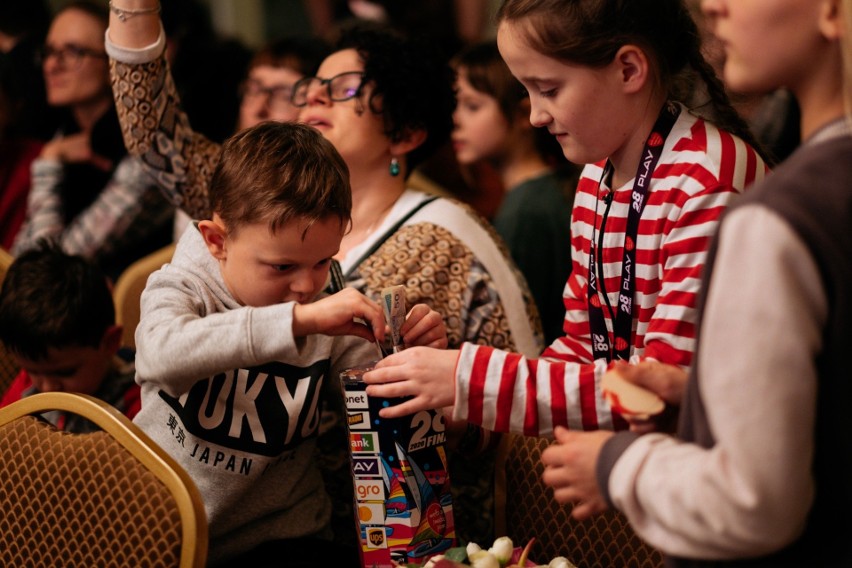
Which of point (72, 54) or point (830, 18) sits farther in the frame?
point (72, 54)

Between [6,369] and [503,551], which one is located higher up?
[503,551]

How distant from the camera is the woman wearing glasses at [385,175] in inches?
79.9

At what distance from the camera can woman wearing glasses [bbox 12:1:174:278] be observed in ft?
10.5

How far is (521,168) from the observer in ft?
11.6

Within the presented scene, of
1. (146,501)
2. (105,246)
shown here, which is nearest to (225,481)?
(146,501)

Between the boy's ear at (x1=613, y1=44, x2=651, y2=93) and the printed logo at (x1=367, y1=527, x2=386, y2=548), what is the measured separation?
2.53ft

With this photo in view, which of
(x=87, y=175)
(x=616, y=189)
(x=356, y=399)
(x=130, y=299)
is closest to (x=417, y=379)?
(x=356, y=399)

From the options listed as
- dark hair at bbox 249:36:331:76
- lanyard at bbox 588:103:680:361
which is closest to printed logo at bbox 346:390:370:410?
lanyard at bbox 588:103:680:361

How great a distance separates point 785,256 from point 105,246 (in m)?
2.63

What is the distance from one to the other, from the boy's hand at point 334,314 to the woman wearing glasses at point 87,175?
1.77 meters

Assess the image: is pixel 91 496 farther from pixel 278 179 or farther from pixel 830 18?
pixel 830 18

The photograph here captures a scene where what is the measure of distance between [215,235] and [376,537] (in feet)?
1.78

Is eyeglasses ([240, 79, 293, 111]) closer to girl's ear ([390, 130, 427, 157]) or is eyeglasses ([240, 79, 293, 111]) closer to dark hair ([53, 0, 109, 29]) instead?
dark hair ([53, 0, 109, 29])

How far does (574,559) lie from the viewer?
1.61 metres
